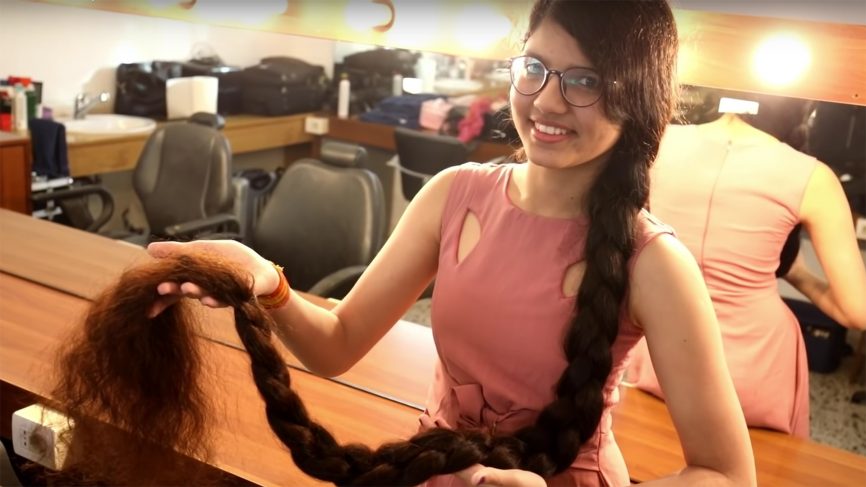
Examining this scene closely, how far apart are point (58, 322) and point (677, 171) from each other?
1377 millimetres

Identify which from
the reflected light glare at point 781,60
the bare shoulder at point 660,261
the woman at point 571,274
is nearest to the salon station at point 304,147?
the reflected light glare at point 781,60

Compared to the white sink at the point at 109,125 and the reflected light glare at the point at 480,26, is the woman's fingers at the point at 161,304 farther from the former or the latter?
the white sink at the point at 109,125

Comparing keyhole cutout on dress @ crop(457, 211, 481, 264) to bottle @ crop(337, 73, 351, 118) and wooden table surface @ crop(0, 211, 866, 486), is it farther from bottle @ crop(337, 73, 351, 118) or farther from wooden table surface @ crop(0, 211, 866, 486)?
bottle @ crop(337, 73, 351, 118)

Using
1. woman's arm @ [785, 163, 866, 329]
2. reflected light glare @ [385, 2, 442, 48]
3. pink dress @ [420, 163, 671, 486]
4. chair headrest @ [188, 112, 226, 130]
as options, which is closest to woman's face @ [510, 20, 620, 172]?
pink dress @ [420, 163, 671, 486]

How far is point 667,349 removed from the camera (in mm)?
993

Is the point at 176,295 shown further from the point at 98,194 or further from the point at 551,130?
the point at 98,194

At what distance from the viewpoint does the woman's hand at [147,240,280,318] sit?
97 centimetres

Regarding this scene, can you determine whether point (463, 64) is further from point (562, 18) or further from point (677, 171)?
point (562, 18)

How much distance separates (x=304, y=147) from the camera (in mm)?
4609

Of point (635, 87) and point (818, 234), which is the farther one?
point (818, 234)

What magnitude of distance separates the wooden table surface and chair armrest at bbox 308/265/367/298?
0.44m

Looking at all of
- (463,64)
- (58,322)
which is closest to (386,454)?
(58,322)

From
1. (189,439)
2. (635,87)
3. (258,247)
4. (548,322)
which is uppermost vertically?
(635,87)

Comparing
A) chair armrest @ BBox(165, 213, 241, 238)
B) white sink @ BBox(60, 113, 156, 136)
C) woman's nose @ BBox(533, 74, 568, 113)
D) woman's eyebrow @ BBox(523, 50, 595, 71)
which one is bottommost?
chair armrest @ BBox(165, 213, 241, 238)
